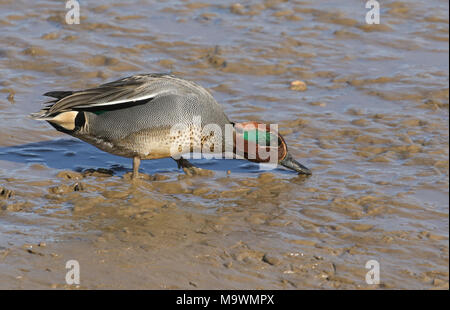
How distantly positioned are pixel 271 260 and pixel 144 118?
1.64 meters

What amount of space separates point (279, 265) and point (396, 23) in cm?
589

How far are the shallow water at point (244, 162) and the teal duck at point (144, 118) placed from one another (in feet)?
1.10

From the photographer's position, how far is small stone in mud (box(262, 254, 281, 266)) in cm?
496

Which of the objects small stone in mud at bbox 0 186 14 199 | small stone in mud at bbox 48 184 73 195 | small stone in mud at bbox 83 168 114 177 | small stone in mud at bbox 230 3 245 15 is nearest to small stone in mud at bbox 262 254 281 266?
small stone in mud at bbox 48 184 73 195

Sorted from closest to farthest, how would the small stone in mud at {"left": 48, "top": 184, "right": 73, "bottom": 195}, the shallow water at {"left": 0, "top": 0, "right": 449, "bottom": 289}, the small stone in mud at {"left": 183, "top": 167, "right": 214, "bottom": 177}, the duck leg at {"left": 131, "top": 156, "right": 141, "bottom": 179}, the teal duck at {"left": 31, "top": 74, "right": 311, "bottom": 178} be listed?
the shallow water at {"left": 0, "top": 0, "right": 449, "bottom": 289}
the small stone in mud at {"left": 48, "top": 184, "right": 73, "bottom": 195}
the teal duck at {"left": 31, "top": 74, "right": 311, "bottom": 178}
the duck leg at {"left": 131, "top": 156, "right": 141, "bottom": 179}
the small stone in mud at {"left": 183, "top": 167, "right": 214, "bottom": 177}

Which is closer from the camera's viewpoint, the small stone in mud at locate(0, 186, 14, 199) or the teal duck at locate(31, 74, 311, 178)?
the small stone in mud at locate(0, 186, 14, 199)

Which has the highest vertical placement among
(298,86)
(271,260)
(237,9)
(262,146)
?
(237,9)

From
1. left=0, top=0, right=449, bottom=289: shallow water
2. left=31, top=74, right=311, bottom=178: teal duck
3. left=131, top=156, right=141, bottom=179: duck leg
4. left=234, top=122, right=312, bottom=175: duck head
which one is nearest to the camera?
left=0, top=0, right=449, bottom=289: shallow water

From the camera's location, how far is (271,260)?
4.98 m

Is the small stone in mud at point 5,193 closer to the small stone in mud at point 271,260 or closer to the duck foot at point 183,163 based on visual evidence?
the duck foot at point 183,163

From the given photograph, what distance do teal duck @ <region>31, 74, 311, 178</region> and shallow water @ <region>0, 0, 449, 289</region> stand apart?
336 millimetres

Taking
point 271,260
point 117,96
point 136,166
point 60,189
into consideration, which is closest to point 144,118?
point 117,96

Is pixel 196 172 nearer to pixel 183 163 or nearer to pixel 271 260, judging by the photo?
pixel 183 163

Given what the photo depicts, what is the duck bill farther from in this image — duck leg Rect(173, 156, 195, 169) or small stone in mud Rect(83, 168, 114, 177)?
small stone in mud Rect(83, 168, 114, 177)
